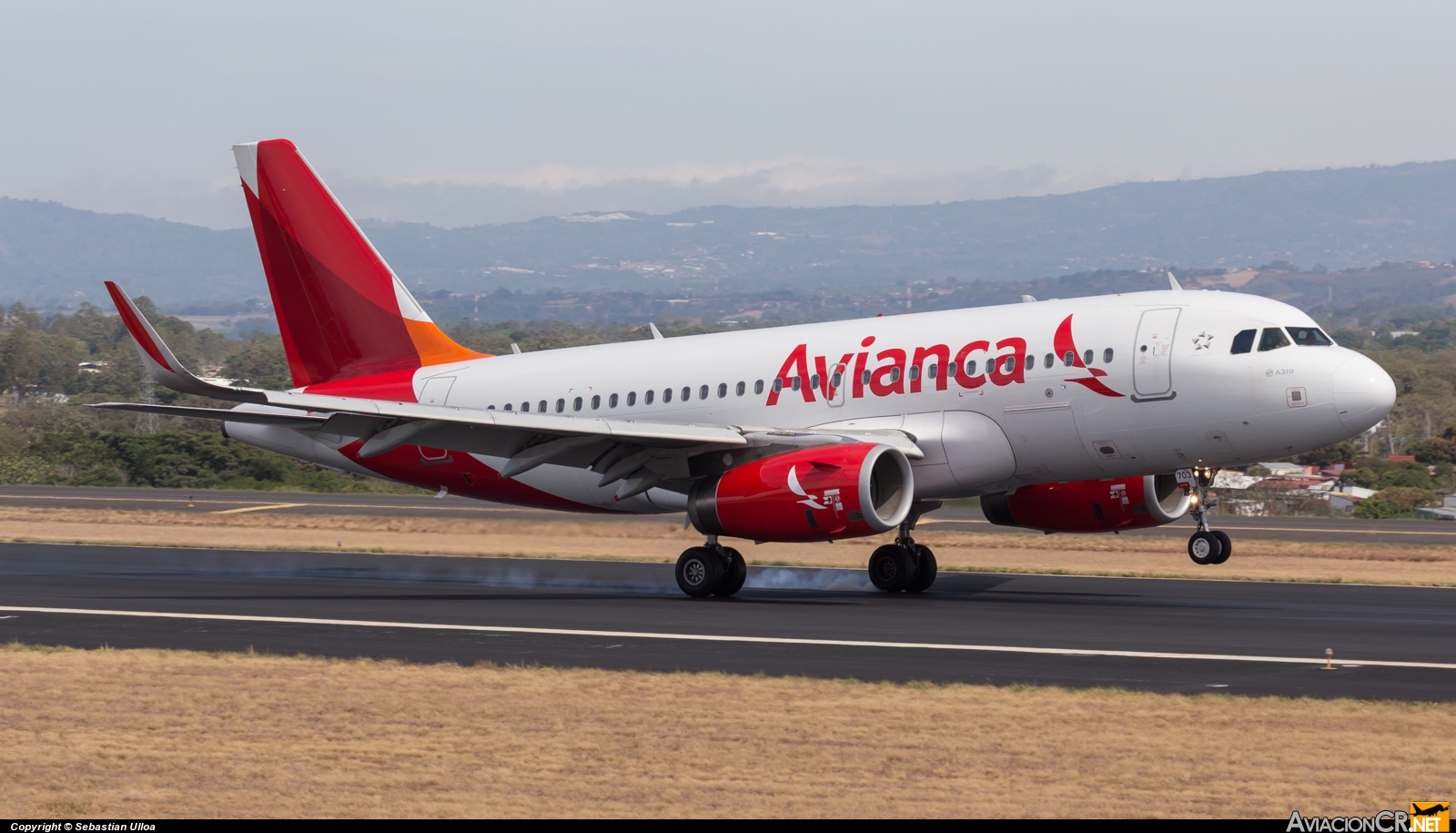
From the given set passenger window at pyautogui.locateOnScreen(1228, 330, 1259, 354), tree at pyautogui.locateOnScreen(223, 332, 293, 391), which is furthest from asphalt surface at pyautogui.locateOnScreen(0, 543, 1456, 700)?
tree at pyautogui.locateOnScreen(223, 332, 293, 391)

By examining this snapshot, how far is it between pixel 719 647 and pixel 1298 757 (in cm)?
863

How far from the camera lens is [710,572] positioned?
1024 inches

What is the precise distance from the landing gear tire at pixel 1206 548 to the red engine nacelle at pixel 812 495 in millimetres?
4460

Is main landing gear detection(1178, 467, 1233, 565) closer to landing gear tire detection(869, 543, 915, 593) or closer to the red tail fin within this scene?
landing gear tire detection(869, 543, 915, 593)

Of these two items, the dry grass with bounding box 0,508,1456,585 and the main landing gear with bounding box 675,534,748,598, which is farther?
the dry grass with bounding box 0,508,1456,585

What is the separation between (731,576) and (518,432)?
4340 millimetres

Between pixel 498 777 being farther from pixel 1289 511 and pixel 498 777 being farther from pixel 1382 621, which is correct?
pixel 1289 511

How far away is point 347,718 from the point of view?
14.4 metres

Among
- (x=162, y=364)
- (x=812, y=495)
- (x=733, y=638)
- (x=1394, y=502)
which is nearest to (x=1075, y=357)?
(x=812, y=495)

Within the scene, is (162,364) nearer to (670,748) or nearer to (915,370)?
(915,370)

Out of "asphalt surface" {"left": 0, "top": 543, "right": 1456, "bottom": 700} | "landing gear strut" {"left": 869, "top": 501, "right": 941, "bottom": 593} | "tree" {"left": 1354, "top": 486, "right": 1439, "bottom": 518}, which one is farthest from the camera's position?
"tree" {"left": 1354, "top": 486, "right": 1439, "bottom": 518}

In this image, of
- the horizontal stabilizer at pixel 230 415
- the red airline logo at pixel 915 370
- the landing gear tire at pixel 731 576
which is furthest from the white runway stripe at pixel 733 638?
the red airline logo at pixel 915 370

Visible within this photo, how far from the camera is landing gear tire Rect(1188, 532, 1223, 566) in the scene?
2405cm

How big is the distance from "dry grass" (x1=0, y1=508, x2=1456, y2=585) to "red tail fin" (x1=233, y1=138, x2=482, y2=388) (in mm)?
6722
